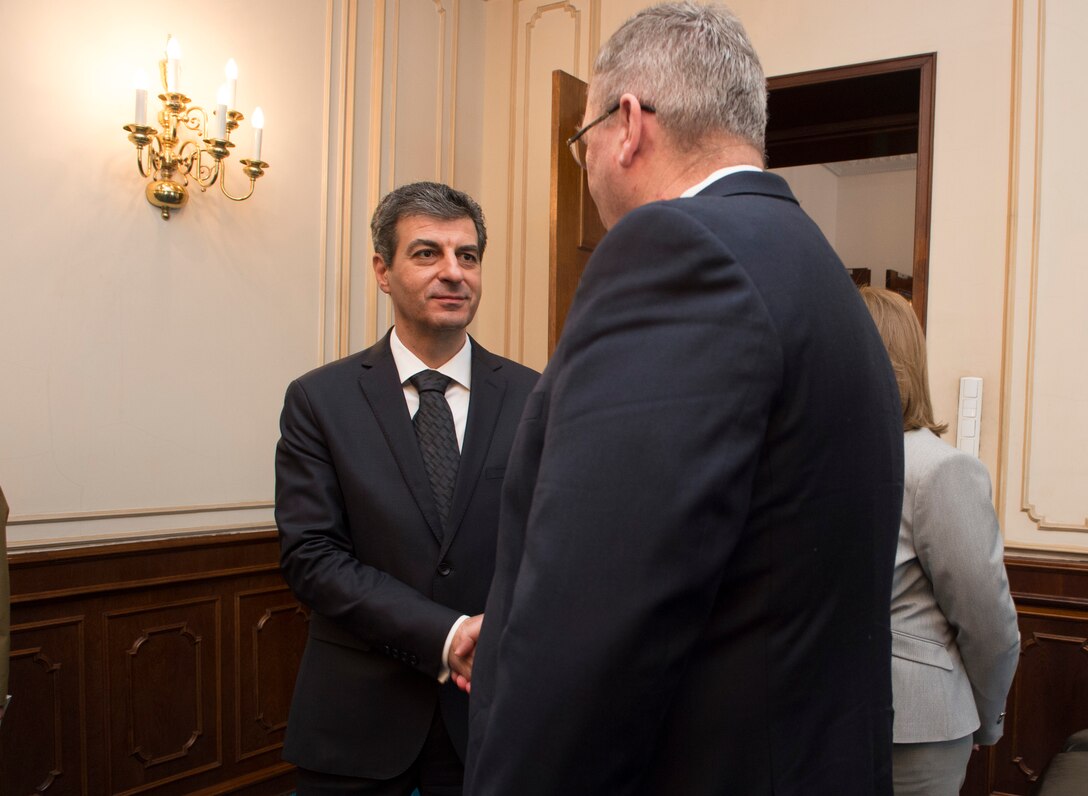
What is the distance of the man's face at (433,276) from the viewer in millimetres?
1920

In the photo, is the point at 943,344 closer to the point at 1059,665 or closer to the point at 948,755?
the point at 1059,665

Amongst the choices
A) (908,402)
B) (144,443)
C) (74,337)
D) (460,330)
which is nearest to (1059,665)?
(908,402)

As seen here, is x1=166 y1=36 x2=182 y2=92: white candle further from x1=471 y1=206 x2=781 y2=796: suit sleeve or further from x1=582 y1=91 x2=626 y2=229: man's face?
x1=471 y1=206 x2=781 y2=796: suit sleeve

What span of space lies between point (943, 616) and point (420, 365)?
1.16 m

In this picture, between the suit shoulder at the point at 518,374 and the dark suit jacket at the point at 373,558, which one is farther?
the suit shoulder at the point at 518,374

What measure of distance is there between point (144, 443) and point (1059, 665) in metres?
3.35

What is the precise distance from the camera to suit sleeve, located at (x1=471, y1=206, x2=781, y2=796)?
0.80m

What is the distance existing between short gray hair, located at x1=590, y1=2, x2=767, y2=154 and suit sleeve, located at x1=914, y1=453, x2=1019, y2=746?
92 centimetres

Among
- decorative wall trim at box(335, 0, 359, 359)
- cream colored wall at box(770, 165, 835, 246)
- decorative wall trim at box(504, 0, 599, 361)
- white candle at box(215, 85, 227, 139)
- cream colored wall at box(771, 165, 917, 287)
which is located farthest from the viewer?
cream colored wall at box(771, 165, 917, 287)

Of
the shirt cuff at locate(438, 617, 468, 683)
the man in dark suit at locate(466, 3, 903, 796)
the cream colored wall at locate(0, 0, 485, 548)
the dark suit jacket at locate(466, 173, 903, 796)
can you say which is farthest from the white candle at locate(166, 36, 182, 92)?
the dark suit jacket at locate(466, 173, 903, 796)

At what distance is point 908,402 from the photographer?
5.93 feet

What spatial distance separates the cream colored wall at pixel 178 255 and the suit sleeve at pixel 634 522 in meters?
2.39

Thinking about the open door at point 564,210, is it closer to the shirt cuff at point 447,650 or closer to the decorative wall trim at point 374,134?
the decorative wall trim at point 374,134

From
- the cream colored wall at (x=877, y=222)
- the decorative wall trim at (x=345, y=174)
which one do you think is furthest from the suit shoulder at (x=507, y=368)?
the cream colored wall at (x=877, y=222)
